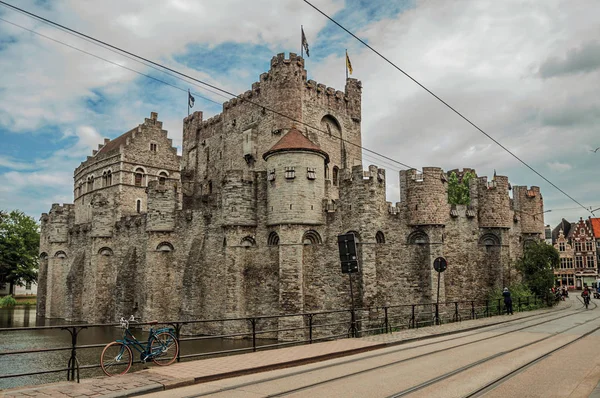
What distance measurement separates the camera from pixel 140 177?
140 ft

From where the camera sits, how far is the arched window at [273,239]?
82.6 feet

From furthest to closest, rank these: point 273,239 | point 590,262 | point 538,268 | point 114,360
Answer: point 590,262
point 538,268
point 273,239
point 114,360

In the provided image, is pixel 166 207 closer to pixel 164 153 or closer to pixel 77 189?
pixel 164 153

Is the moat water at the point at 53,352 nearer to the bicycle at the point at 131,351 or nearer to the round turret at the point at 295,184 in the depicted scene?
the bicycle at the point at 131,351

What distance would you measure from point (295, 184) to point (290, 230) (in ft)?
7.64

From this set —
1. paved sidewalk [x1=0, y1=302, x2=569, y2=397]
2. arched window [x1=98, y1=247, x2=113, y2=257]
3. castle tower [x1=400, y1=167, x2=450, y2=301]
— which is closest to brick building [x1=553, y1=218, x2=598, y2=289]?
castle tower [x1=400, y1=167, x2=450, y2=301]

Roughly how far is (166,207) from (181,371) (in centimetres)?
2094

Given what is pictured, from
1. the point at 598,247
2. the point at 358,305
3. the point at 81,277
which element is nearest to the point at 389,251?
the point at 358,305

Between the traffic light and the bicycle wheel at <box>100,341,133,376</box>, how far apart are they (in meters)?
7.03

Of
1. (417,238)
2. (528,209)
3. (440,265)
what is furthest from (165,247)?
(528,209)

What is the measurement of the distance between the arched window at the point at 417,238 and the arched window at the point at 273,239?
22.5 ft

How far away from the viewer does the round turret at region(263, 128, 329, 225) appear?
79.8ft

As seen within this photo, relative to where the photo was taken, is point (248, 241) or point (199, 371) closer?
point (199, 371)

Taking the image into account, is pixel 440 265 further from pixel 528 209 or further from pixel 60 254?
pixel 60 254
